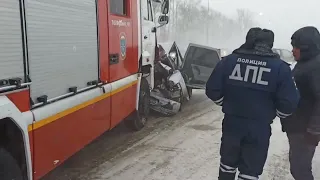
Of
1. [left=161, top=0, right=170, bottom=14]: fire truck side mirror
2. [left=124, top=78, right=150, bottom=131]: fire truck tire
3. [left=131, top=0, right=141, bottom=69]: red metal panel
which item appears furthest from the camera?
[left=161, top=0, right=170, bottom=14]: fire truck side mirror

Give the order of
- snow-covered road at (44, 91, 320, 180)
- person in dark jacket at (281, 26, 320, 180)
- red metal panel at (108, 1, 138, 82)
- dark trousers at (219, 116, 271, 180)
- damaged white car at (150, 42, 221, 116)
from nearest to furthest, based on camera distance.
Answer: dark trousers at (219, 116, 271, 180)
person in dark jacket at (281, 26, 320, 180)
snow-covered road at (44, 91, 320, 180)
red metal panel at (108, 1, 138, 82)
damaged white car at (150, 42, 221, 116)

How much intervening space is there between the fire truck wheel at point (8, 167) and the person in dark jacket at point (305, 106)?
8.03 ft

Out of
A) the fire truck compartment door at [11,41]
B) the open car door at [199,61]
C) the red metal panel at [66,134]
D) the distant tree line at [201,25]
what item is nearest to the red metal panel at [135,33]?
the red metal panel at [66,134]

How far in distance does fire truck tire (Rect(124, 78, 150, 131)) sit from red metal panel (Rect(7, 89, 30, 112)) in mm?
3954

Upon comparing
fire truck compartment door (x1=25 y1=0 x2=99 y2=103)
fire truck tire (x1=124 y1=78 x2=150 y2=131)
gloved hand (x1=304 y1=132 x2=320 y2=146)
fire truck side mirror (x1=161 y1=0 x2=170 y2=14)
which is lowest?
fire truck tire (x1=124 y1=78 x2=150 y2=131)

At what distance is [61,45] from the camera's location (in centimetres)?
380

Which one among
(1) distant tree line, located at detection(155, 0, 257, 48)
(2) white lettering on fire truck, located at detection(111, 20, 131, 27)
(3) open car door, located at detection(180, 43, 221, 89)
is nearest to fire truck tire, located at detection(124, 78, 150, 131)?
(2) white lettering on fire truck, located at detection(111, 20, 131, 27)

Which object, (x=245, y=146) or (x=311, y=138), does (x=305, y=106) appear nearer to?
(x=311, y=138)

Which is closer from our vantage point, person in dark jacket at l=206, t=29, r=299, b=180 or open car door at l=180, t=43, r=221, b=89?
person in dark jacket at l=206, t=29, r=299, b=180

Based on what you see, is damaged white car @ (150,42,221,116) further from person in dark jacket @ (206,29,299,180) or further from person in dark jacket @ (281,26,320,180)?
person in dark jacket @ (206,29,299,180)

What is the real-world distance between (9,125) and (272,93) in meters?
2.14

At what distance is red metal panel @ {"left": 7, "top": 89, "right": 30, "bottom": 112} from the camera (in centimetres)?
294

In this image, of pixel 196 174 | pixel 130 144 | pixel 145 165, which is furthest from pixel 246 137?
pixel 130 144

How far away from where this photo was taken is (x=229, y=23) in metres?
78.2
